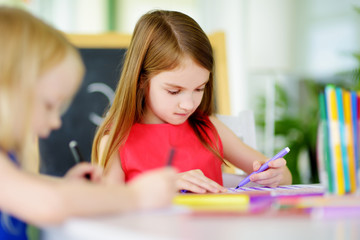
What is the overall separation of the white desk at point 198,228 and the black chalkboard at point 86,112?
144 centimetres

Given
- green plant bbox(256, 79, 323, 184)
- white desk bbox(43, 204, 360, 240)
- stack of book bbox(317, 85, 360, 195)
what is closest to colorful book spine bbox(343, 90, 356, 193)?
stack of book bbox(317, 85, 360, 195)

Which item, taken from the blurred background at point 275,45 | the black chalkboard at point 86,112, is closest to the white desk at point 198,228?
the black chalkboard at point 86,112

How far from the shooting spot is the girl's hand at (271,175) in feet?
3.64

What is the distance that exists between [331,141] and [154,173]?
0.93 ft

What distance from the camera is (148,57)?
121 centimetres

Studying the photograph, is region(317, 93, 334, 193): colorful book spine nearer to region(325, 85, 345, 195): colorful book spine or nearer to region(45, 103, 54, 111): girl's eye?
region(325, 85, 345, 195): colorful book spine

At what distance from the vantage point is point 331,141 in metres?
0.72

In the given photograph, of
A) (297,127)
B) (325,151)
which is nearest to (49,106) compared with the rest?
(325,151)

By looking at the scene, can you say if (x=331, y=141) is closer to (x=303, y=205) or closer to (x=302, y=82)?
(x=303, y=205)

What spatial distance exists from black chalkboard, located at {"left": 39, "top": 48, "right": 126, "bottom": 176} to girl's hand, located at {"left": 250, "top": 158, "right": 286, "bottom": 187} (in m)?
1.08

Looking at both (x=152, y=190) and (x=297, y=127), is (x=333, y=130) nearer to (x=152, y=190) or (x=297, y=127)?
(x=152, y=190)

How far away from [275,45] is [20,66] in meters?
2.95

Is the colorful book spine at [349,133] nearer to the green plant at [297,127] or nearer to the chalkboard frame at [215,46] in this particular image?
the chalkboard frame at [215,46]

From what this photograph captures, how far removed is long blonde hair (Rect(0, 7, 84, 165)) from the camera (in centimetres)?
59
